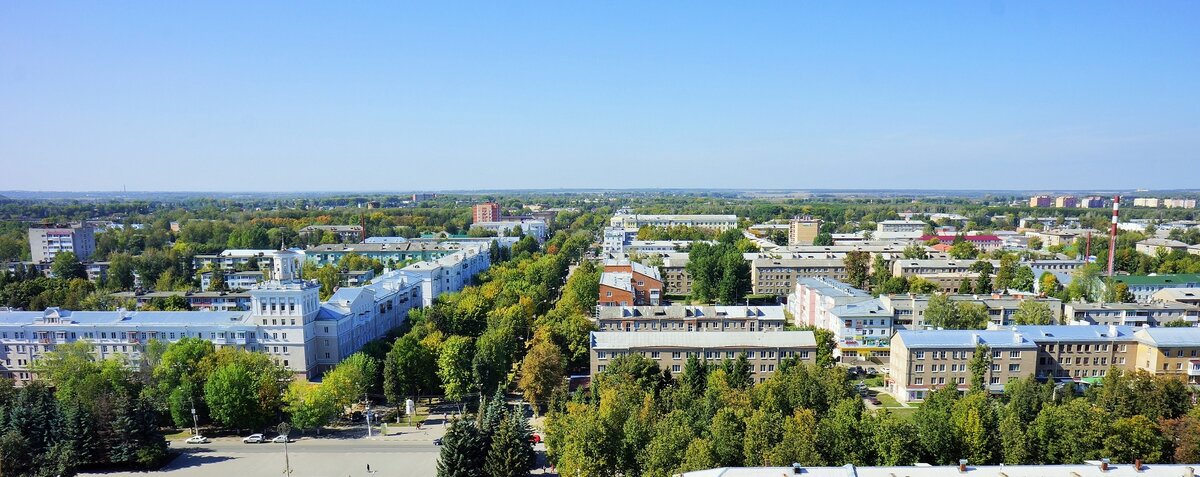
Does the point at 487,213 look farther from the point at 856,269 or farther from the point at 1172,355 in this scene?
the point at 1172,355

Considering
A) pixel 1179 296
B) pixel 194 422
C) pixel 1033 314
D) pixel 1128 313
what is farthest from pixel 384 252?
pixel 1179 296

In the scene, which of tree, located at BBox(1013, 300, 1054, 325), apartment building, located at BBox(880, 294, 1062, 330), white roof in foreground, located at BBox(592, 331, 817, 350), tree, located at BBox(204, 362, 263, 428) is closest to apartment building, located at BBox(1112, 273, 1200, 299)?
apartment building, located at BBox(880, 294, 1062, 330)

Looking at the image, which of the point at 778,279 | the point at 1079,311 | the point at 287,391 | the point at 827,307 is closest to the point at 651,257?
the point at 778,279

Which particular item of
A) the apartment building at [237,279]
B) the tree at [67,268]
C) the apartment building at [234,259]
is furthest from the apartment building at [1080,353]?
the tree at [67,268]

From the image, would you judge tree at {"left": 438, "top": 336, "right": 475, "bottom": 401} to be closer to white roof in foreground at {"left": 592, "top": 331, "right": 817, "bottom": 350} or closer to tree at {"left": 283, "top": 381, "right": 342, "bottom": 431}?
tree at {"left": 283, "top": 381, "right": 342, "bottom": 431}

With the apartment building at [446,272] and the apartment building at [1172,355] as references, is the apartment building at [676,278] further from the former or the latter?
the apartment building at [1172,355]

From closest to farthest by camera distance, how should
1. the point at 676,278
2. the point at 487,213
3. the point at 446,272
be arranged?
the point at 446,272
the point at 676,278
the point at 487,213
